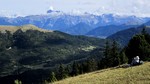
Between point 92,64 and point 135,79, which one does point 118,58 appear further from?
point 135,79

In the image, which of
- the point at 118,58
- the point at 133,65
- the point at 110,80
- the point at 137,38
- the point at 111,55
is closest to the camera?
the point at 110,80

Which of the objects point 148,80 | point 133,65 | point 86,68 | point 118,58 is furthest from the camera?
point 86,68

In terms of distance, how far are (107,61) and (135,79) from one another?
336 ft

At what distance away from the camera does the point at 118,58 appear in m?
134

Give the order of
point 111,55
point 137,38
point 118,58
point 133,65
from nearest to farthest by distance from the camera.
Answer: point 133,65 → point 137,38 → point 118,58 → point 111,55

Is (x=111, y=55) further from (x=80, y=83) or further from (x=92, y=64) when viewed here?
(x=80, y=83)

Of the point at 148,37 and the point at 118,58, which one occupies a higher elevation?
the point at 148,37

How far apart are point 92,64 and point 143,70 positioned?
410 ft

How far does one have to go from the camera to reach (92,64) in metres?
171

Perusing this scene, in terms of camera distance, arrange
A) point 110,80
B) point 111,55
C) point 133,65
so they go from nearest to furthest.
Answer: point 110,80 < point 133,65 < point 111,55

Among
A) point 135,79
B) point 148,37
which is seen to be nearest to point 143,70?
point 135,79

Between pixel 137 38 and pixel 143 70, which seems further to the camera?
pixel 137 38

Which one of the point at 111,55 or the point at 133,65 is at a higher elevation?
the point at 133,65

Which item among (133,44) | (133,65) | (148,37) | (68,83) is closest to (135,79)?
(68,83)
